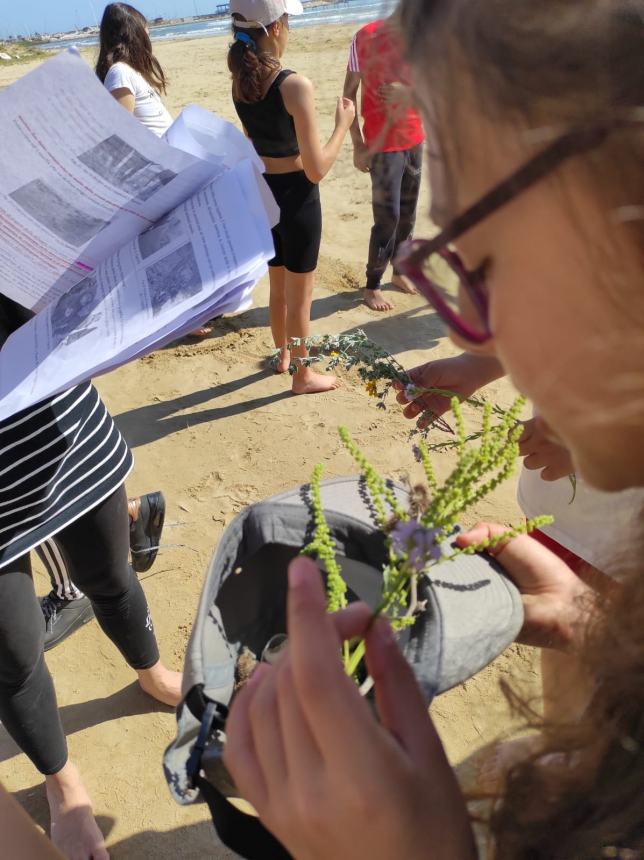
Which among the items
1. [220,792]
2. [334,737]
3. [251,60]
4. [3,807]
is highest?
[251,60]

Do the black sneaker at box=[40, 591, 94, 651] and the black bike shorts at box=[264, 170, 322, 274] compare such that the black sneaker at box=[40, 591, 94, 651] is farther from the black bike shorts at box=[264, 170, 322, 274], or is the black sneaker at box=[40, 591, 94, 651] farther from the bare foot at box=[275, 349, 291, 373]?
the black bike shorts at box=[264, 170, 322, 274]

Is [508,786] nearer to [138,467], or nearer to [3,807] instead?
[3,807]

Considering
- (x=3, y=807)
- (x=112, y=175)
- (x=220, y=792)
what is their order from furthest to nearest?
(x=112, y=175) < (x=3, y=807) < (x=220, y=792)

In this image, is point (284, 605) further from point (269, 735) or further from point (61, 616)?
point (61, 616)

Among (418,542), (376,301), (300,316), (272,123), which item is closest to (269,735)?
(418,542)

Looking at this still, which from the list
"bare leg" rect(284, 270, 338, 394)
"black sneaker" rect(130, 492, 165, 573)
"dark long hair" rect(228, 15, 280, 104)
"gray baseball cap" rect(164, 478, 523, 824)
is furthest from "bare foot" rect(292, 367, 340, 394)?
"gray baseball cap" rect(164, 478, 523, 824)

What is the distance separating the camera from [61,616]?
2.34 meters

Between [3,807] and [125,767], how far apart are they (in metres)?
0.94

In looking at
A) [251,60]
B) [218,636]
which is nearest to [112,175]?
[218,636]

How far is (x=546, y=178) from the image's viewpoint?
1.79 feet

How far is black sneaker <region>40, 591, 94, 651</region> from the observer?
7.55 ft

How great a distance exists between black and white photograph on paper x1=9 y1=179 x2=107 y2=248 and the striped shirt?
379 millimetres

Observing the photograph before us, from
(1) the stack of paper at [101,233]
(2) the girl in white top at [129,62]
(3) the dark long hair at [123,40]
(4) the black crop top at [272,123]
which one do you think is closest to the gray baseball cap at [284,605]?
(1) the stack of paper at [101,233]

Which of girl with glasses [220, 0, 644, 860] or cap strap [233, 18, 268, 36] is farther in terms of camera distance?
cap strap [233, 18, 268, 36]
